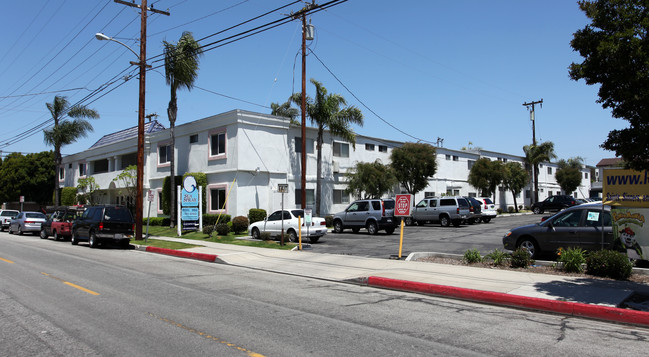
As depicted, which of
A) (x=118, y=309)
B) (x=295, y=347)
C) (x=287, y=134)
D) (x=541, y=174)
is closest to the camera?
(x=295, y=347)

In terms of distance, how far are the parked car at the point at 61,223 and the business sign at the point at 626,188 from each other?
932 inches

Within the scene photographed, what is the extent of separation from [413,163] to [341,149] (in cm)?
607

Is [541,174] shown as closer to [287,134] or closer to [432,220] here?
[432,220]

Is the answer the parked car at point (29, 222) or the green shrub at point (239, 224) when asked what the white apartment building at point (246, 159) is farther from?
the parked car at point (29, 222)

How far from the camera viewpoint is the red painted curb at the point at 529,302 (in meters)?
6.99

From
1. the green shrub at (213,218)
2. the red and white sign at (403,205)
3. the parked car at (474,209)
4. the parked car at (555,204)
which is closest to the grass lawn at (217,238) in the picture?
the green shrub at (213,218)

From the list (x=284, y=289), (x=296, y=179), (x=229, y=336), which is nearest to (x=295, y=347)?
(x=229, y=336)

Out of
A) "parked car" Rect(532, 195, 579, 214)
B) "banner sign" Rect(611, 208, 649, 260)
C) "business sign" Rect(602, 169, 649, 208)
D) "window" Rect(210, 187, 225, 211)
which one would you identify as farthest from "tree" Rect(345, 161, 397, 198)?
"banner sign" Rect(611, 208, 649, 260)

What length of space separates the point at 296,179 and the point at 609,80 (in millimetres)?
22829

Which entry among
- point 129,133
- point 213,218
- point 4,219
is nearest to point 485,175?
point 213,218

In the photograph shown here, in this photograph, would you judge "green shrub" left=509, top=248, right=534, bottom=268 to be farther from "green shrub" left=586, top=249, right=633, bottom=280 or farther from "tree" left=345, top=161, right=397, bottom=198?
"tree" left=345, top=161, right=397, bottom=198

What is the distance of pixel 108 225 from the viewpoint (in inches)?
776

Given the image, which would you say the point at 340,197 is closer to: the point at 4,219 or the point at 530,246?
the point at 530,246

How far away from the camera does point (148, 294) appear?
9.02 metres
